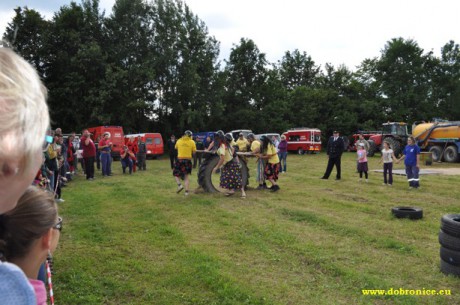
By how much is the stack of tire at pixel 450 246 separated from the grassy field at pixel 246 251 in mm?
135

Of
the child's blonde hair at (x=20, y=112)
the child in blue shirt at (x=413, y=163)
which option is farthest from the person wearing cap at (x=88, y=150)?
the child's blonde hair at (x=20, y=112)

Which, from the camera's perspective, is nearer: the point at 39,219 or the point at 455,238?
the point at 39,219

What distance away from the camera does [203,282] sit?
4.11m

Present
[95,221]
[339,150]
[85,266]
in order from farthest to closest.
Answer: [339,150] → [95,221] → [85,266]

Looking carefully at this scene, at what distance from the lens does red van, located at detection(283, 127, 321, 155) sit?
31.4 metres

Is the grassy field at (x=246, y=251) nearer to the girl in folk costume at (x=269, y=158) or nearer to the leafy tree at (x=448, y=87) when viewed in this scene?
the girl in folk costume at (x=269, y=158)

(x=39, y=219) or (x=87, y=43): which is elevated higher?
(x=87, y=43)

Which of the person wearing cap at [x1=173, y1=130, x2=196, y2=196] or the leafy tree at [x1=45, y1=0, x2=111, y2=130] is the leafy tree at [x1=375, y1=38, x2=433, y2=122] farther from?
the person wearing cap at [x1=173, y1=130, x2=196, y2=196]

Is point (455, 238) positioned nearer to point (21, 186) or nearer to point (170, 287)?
point (170, 287)

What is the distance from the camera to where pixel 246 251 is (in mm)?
5211

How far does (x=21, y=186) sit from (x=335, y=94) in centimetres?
4233

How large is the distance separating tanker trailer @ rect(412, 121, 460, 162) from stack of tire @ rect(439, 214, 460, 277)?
1795 centimetres

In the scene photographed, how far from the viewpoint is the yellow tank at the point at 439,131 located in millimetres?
20094

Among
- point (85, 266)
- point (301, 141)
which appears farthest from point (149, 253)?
Answer: point (301, 141)
